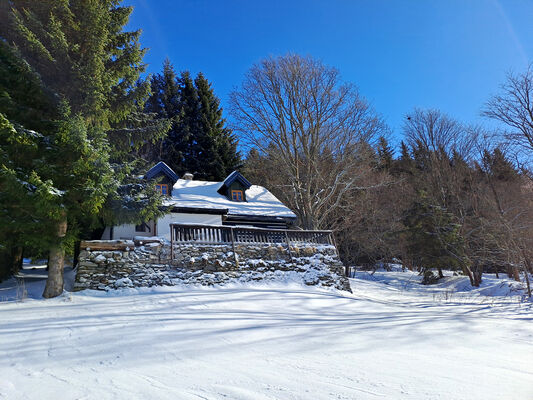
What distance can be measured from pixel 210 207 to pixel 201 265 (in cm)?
590

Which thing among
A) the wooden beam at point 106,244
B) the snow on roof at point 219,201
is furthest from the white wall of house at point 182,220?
the wooden beam at point 106,244

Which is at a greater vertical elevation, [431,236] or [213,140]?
[213,140]

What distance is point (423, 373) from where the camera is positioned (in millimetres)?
3980

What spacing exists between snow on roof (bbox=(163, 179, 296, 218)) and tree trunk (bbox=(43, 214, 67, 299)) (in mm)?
7308

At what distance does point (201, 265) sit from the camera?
10.9m

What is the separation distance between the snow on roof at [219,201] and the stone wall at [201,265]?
207 inches

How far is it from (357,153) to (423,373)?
16.2 metres

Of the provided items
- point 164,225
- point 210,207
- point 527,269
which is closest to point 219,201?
point 210,207

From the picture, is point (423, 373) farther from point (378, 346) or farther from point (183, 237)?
point (183, 237)

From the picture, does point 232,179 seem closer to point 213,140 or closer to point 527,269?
point 213,140

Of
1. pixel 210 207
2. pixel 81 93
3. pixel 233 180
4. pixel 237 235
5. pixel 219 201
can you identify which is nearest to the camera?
pixel 81 93

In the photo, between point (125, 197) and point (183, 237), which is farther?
point (183, 237)

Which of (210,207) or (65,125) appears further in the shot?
(210,207)

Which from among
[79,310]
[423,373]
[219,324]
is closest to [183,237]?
[79,310]
